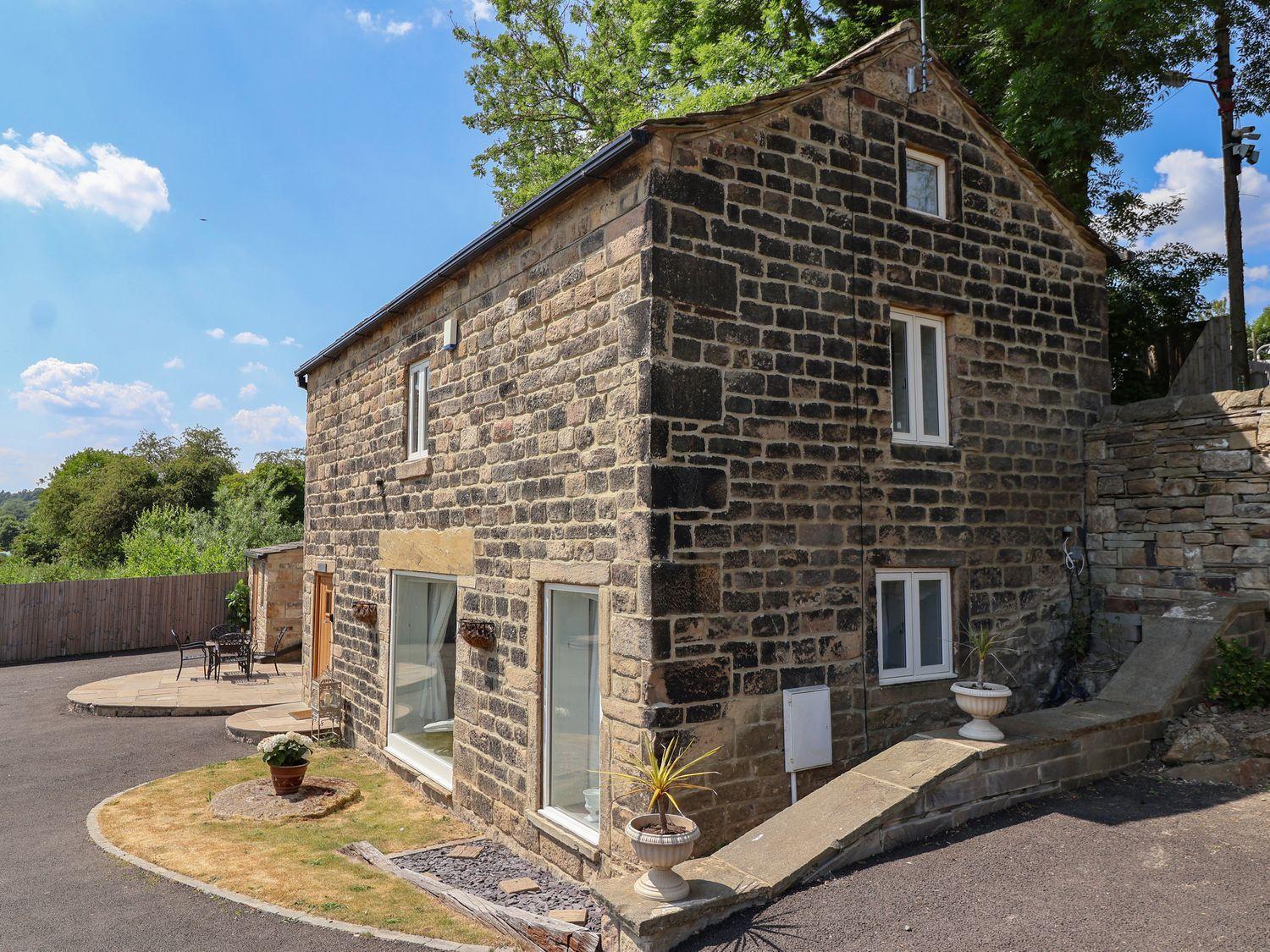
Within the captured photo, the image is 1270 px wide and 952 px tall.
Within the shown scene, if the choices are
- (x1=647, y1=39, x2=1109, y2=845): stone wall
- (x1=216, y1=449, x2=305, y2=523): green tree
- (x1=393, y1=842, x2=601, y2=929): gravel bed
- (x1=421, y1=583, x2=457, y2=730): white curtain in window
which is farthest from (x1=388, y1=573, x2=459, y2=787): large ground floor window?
(x1=216, y1=449, x2=305, y2=523): green tree

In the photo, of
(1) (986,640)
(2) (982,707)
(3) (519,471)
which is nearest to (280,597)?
(3) (519,471)

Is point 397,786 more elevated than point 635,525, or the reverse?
point 635,525

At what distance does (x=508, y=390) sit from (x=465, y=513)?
1.47 metres

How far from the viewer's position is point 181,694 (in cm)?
1510

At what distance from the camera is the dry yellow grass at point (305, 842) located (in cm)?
643

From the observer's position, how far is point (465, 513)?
838cm

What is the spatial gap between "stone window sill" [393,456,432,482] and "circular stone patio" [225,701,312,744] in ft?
15.4

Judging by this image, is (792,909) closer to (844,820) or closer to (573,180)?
(844,820)

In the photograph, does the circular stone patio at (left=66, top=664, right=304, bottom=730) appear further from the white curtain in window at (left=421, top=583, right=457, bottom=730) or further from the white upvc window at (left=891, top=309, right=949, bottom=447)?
the white upvc window at (left=891, top=309, right=949, bottom=447)

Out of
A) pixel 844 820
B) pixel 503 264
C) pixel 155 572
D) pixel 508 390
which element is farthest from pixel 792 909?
pixel 155 572

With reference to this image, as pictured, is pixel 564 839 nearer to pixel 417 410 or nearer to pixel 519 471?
pixel 519 471

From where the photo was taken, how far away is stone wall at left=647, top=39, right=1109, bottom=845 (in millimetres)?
5898

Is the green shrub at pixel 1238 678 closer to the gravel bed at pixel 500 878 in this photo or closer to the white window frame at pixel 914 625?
the white window frame at pixel 914 625

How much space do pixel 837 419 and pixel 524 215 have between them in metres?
3.20
